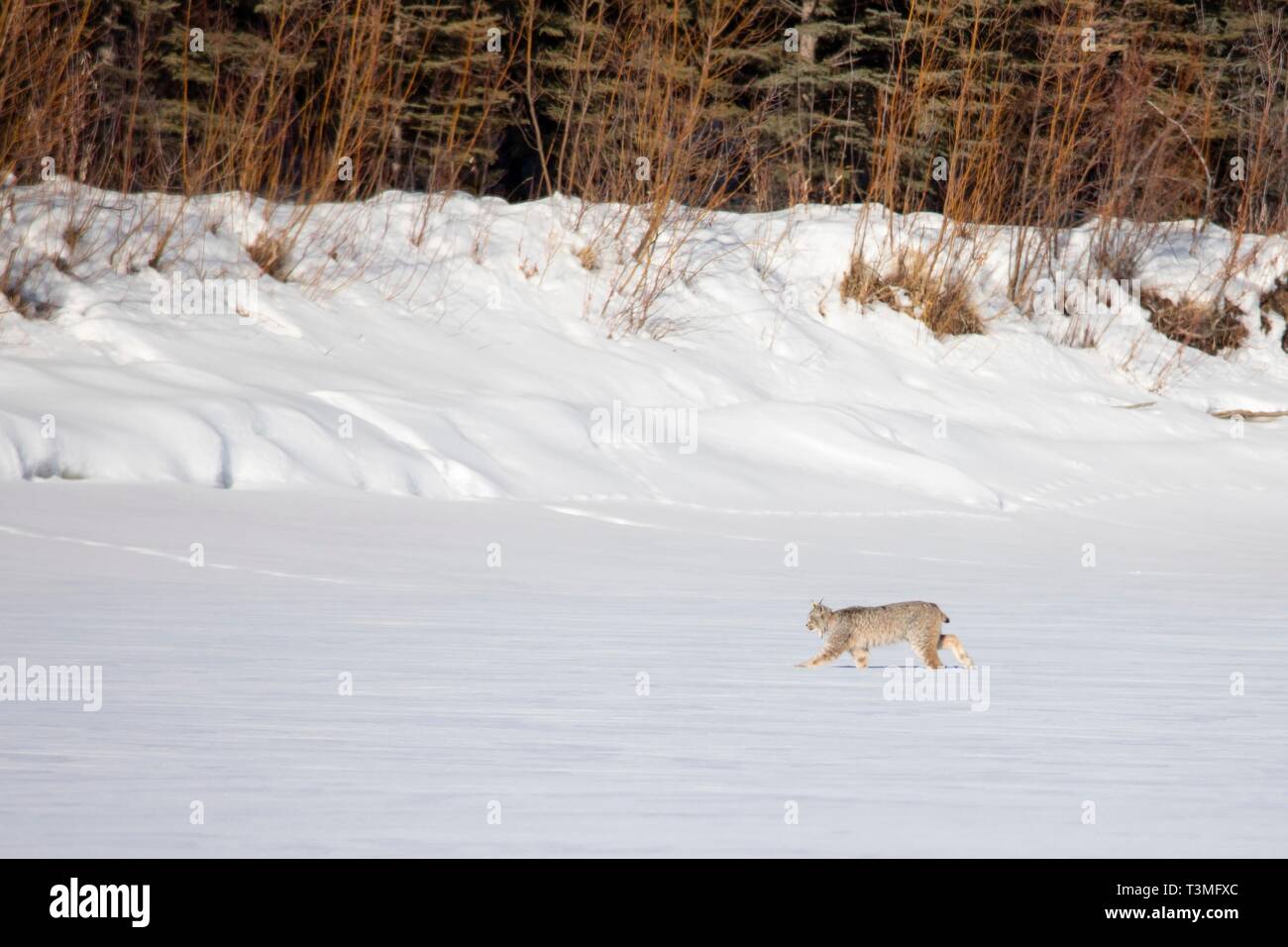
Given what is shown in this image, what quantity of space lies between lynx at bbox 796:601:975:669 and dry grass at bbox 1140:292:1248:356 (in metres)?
13.0

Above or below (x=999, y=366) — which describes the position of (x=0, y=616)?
below

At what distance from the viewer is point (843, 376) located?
13508 millimetres

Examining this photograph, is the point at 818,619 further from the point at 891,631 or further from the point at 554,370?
the point at 554,370

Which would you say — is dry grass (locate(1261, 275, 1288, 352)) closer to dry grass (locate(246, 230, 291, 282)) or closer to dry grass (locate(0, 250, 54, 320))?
dry grass (locate(246, 230, 291, 282))

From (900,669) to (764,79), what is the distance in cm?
1630

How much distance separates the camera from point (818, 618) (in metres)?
5.48

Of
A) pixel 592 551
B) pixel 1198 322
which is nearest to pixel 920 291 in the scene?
pixel 1198 322

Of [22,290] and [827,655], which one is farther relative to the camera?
[22,290]

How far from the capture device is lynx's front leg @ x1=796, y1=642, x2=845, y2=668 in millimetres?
5262

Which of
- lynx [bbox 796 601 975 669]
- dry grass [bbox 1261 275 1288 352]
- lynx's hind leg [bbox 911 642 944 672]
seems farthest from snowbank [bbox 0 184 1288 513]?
lynx's hind leg [bbox 911 642 944 672]

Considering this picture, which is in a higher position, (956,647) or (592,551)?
(592,551)

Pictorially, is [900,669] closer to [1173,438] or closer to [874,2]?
[1173,438]

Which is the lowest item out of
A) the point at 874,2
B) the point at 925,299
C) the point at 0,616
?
the point at 0,616

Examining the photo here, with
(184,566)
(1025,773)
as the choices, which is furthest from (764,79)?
(1025,773)
